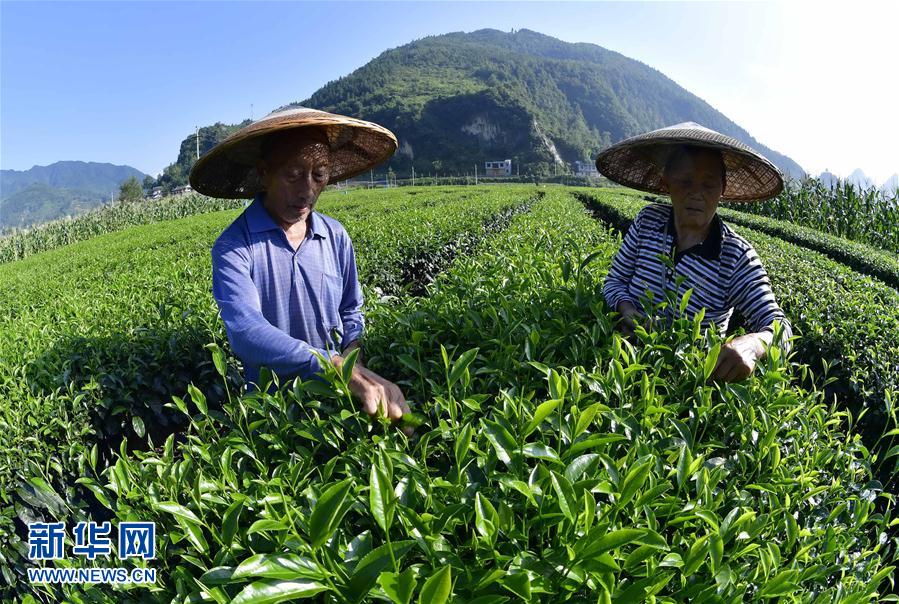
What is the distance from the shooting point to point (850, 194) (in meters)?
14.6

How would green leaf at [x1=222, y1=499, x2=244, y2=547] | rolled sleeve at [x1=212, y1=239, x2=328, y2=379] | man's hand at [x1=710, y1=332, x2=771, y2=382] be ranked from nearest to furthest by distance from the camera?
green leaf at [x1=222, y1=499, x2=244, y2=547], man's hand at [x1=710, y1=332, x2=771, y2=382], rolled sleeve at [x1=212, y1=239, x2=328, y2=379]

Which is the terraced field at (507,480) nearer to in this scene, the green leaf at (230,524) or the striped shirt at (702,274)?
the green leaf at (230,524)

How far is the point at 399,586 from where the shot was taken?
728 mm

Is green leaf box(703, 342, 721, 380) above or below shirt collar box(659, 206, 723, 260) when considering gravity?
below

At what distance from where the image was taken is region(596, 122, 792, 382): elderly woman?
2184 mm

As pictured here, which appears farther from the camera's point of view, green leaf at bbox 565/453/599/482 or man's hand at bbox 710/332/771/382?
man's hand at bbox 710/332/771/382

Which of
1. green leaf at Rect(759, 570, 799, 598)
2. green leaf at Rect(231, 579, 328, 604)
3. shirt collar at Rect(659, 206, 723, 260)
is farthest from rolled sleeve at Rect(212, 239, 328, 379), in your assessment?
shirt collar at Rect(659, 206, 723, 260)

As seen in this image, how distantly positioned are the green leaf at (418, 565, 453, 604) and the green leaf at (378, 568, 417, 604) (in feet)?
0.06

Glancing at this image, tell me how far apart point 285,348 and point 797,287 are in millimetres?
4767

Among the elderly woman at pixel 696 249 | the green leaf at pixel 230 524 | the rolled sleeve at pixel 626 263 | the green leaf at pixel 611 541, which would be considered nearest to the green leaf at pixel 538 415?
the green leaf at pixel 611 541

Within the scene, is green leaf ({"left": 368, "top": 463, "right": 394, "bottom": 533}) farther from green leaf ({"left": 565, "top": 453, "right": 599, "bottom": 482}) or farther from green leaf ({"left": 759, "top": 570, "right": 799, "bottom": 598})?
green leaf ({"left": 759, "top": 570, "right": 799, "bottom": 598})

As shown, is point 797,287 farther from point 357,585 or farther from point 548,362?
point 357,585

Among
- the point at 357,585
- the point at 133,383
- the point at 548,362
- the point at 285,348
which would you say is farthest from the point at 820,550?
Answer: the point at 133,383

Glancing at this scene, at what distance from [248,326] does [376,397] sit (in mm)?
777
